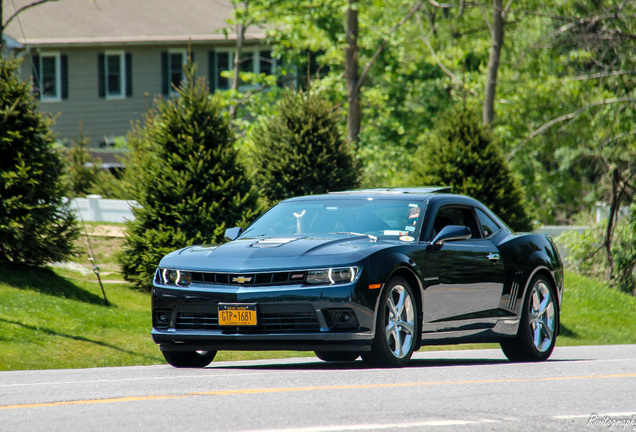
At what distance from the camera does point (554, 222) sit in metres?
51.8

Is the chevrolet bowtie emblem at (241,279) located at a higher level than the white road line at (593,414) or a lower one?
higher

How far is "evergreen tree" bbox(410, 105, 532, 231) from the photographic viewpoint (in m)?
20.3

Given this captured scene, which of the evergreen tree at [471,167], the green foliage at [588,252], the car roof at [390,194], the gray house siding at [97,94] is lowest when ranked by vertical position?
the green foliage at [588,252]

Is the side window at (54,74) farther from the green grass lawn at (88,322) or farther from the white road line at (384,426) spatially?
the white road line at (384,426)

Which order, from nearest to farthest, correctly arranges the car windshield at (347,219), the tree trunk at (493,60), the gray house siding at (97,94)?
the car windshield at (347,219) < the tree trunk at (493,60) < the gray house siding at (97,94)

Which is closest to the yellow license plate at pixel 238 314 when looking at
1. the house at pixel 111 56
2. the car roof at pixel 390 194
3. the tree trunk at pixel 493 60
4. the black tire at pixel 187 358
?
the black tire at pixel 187 358

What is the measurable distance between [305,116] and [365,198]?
34.8 feet

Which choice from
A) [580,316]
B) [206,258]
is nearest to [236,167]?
[580,316]

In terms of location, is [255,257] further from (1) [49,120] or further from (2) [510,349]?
(1) [49,120]

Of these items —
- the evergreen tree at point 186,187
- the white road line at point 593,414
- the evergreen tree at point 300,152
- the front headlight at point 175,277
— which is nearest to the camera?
the white road line at point 593,414

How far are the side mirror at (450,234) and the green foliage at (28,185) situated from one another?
8.61 meters

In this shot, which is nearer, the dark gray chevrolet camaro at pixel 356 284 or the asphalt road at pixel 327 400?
the asphalt road at pixel 327 400

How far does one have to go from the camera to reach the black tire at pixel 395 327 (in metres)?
8.36

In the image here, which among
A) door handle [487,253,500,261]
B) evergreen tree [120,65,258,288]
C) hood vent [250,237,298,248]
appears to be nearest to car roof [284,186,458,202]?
door handle [487,253,500,261]
